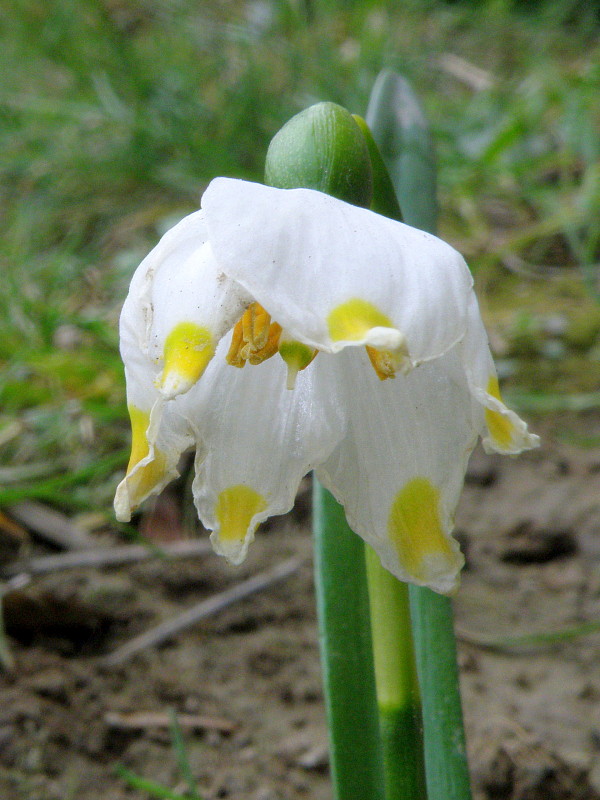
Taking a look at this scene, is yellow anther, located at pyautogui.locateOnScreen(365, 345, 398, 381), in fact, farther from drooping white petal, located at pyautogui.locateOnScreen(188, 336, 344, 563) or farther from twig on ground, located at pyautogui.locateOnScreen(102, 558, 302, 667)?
twig on ground, located at pyautogui.locateOnScreen(102, 558, 302, 667)

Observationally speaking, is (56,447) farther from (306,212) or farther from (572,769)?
(306,212)

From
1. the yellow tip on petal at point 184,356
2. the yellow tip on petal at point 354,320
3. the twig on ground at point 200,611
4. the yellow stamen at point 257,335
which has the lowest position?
the twig on ground at point 200,611

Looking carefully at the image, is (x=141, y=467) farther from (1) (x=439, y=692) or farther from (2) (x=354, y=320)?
(1) (x=439, y=692)

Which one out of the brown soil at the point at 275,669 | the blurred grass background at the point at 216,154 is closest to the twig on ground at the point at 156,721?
the brown soil at the point at 275,669

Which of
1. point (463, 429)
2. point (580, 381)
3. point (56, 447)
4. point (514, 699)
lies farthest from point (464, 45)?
point (463, 429)

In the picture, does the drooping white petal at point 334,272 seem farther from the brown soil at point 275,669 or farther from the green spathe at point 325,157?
the brown soil at point 275,669

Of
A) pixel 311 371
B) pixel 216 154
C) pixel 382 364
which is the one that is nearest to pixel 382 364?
pixel 382 364
